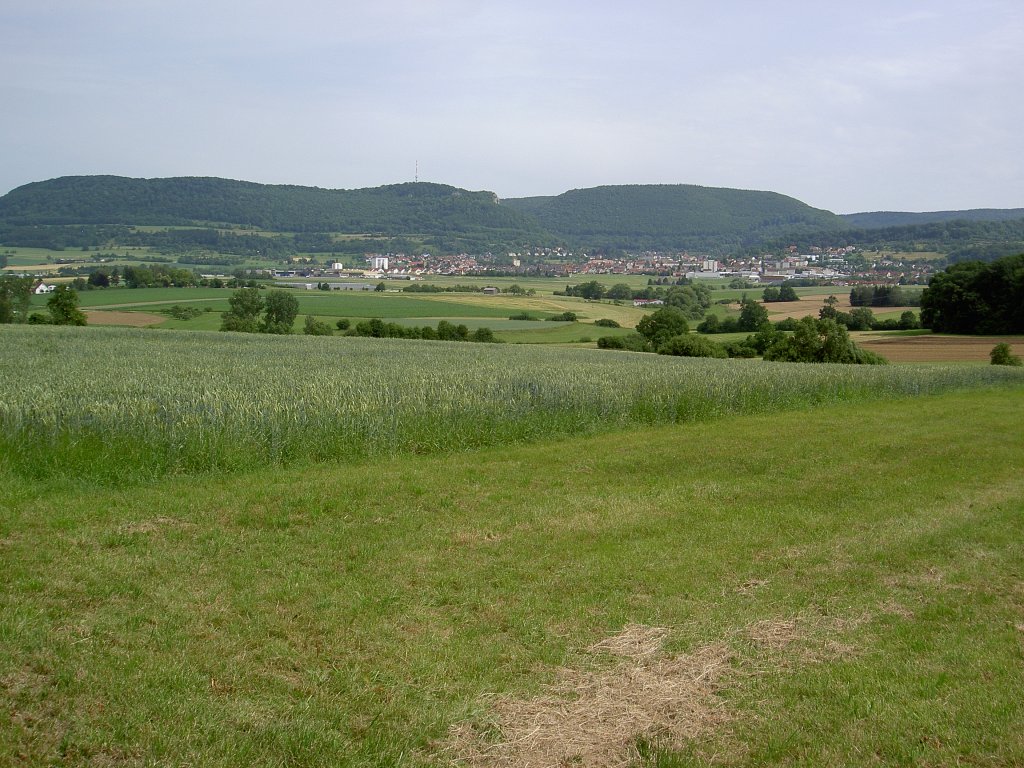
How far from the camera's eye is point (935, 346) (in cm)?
5703

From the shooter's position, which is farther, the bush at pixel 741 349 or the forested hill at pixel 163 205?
the forested hill at pixel 163 205

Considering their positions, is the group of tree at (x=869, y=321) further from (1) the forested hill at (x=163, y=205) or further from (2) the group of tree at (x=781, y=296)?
(1) the forested hill at (x=163, y=205)

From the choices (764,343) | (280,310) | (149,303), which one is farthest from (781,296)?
(149,303)

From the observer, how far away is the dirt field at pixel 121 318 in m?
58.1

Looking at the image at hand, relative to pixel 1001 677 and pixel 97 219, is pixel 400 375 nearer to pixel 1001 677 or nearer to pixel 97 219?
pixel 1001 677

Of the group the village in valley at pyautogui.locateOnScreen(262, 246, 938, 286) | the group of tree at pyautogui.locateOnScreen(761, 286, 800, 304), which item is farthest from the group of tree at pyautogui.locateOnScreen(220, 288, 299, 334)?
the village in valley at pyautogui.locateOnScreen(262, 246, 938, 286)

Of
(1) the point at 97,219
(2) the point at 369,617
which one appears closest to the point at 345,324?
(2) the point at 369,617

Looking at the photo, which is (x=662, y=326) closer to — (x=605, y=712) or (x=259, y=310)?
(x=259, y=310)

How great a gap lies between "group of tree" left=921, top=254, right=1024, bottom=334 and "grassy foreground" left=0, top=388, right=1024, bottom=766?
61.4 meters

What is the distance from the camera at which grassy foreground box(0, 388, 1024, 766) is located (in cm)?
471

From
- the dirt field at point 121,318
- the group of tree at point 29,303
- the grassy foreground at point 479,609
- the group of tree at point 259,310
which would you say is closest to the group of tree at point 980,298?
the group of tree at point 259,310

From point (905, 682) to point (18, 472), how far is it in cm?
1058

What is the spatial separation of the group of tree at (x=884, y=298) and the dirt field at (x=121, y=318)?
67.1 metres

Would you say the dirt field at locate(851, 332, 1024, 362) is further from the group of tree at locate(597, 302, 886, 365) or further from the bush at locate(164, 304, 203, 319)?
the bush at locate(164, 304, 203, 319)
